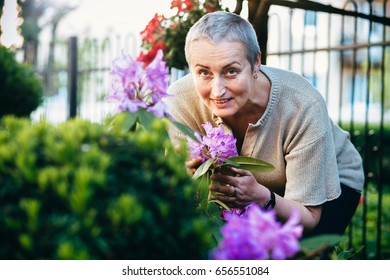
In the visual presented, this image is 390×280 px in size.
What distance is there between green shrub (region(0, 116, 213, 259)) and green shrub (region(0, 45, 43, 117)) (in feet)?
12.7

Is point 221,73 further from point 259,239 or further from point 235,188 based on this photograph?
point 259,239

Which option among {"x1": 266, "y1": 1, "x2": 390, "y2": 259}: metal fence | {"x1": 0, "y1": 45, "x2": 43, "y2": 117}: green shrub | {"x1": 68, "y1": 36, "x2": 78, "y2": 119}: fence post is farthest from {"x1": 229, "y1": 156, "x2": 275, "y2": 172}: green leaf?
{"x1": 68, "y1": 36, "x2": 78, "y2": 119}: fence post

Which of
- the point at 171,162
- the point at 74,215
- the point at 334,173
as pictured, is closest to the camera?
the point at 74,215

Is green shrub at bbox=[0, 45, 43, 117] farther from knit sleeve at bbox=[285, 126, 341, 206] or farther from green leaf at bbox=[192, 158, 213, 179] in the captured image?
green leaf at bbox=[192, 158, 213, 179]

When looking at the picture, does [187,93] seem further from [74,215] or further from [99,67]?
[99,67]

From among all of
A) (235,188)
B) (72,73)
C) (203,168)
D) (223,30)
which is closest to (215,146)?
(203,168)

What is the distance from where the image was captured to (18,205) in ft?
3.62

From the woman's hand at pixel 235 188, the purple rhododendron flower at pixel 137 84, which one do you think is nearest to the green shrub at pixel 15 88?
the woman's hand at pixel 235 188

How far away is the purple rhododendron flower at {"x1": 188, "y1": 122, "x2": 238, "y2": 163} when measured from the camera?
180cm

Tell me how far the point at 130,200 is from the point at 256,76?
150 centimetres

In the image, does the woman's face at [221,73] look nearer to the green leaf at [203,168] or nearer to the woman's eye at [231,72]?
the woman's eye at [231,72]
